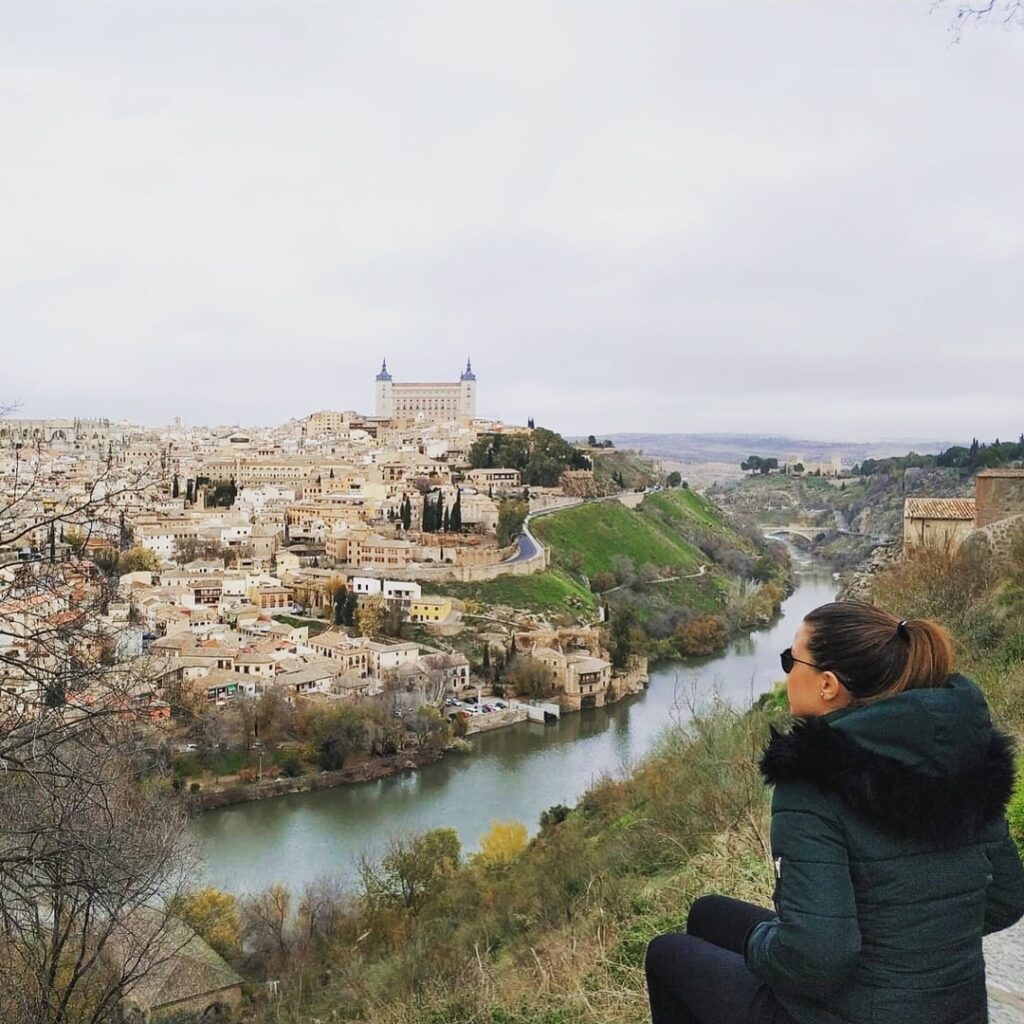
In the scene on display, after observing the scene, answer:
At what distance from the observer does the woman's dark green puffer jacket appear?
819 mm

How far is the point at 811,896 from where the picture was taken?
82cm

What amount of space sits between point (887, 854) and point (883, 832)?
0.07 ft

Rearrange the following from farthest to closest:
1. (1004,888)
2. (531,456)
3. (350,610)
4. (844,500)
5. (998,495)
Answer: (844,500) → (531,456) → (350,610) → (998,495) → (1004,888)

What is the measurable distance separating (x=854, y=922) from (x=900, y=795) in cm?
12

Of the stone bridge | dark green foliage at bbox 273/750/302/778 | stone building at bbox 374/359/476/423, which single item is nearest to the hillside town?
dark green foliage at bbox 273/750/302/778

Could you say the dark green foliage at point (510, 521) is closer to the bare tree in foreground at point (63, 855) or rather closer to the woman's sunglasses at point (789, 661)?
the bare tree in foreground at point (63, 855)

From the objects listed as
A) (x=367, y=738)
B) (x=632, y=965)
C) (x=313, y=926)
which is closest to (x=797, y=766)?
(x=632, y=965)

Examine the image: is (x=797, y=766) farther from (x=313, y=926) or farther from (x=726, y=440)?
(x=726, y=440)

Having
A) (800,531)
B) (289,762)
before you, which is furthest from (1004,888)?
(800,531)

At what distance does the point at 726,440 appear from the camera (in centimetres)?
14575

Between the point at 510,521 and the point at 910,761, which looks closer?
the point at 910,761

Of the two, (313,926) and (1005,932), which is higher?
(1005,932)

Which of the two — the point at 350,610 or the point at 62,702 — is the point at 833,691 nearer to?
the point at 62,702

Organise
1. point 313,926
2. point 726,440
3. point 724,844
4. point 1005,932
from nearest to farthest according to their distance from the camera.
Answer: point 1005,932 → point 724,844 → point 313,926 → point 726,440
